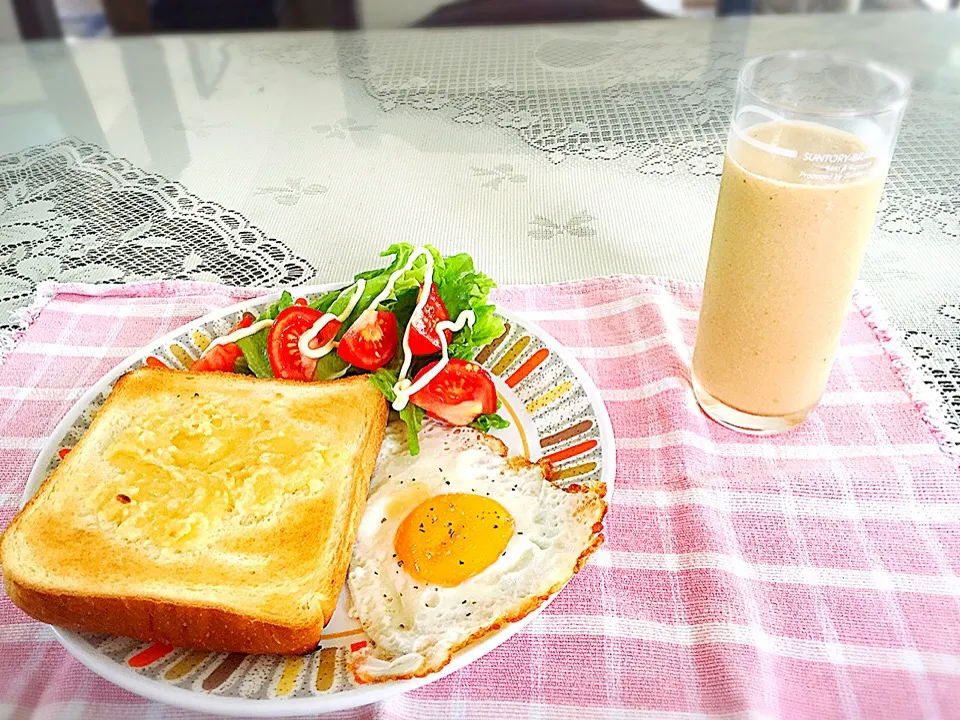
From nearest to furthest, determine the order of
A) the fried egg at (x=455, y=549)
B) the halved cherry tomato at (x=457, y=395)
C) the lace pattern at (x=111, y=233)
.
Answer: the fried egg at (x=455, y=549)
the halved cherry tomato at (x=457, y=395)
the lace pattern at (x=111, y=233)

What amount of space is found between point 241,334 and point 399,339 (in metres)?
0.32

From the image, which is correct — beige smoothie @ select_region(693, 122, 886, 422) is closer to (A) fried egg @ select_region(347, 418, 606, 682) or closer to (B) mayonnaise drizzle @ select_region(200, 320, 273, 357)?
(A) fried egg @ select_region(347, 418, 606, 682)

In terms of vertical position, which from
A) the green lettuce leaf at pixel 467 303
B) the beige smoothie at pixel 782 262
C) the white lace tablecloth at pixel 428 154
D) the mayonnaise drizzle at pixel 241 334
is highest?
the beige smoothie at pixel 782 262

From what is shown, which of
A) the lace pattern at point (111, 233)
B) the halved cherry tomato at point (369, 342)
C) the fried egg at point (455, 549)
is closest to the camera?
the fried egg at point (455, 549)

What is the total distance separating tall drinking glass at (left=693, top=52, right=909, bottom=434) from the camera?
118 centimetres

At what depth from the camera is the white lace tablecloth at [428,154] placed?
1975 millimetres

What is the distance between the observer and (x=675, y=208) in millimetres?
2129

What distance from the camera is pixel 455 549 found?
3.80 feet

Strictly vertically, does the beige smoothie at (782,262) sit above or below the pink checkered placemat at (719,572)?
above

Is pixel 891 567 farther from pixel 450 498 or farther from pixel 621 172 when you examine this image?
pixel 621 172

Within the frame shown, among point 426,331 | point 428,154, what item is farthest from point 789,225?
point 428,154

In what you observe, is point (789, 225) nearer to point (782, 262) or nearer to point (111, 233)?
point (782, 262)

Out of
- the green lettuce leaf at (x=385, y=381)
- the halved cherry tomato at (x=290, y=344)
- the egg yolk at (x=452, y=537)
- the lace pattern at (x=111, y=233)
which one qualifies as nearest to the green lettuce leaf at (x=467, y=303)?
the green lettuce leaf at (x=385, y=381)

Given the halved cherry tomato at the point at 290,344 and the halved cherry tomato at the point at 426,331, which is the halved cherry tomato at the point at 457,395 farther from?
the halved cherry tomato at the point at 290,344
